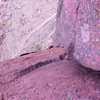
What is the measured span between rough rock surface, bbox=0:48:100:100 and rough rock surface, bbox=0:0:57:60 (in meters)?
3.50

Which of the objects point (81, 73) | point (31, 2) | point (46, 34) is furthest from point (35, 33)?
point (81, 73)

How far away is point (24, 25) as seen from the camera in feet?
31.8

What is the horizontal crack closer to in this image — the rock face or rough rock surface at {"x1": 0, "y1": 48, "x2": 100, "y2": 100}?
rough rock surface at {"x1": 0, "y1": 48, "x2": 100, "y2": 100}

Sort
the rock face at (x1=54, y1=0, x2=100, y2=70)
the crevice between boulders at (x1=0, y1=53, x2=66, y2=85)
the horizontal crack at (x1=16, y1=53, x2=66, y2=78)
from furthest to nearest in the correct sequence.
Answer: the horizontal crack at (x1=16, y1=53, x2=66, y2=78) < the crevice between boulders at (x1=0, y1=53, x2=66, y2=85) < the rock face at (x1=54, y1=0, x2=100, y2=70)

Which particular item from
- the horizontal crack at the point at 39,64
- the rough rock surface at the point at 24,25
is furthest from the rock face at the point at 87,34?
the rough rock surface at the point at 24,25

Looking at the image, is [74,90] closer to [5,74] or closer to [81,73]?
[81,73]

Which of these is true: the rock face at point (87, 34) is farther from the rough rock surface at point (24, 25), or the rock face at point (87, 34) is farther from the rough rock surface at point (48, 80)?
the rough rock surface at point (24, 25)

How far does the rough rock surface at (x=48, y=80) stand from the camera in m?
3.09

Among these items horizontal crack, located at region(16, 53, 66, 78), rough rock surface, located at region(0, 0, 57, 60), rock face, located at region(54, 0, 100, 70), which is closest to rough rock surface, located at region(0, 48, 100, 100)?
horizontal crack, located at region(16, 53, 66, 78)

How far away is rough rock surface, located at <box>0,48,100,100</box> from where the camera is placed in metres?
3.09

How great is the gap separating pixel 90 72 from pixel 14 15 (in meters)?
7.38

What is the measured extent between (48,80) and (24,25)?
6.48 meters

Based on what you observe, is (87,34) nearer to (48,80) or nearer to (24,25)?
(48,80)

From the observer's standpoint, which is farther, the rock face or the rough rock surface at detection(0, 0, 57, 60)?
the rough rock surface at detection(0, 0, 57, 60)
